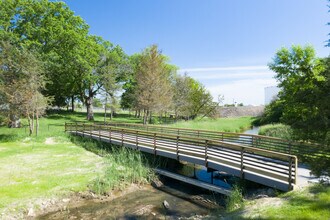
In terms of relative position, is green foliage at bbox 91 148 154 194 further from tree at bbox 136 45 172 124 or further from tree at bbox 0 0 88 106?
tree at bbox 0 0 88 106

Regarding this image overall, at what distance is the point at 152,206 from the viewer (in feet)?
33.4

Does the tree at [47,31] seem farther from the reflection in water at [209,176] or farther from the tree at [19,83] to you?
the reflection in water at [209,176]

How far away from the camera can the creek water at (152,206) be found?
9305 millimetres

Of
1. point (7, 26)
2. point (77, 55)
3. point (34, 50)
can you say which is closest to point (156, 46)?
point (77, 55)

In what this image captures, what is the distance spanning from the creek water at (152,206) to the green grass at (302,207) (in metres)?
1.91

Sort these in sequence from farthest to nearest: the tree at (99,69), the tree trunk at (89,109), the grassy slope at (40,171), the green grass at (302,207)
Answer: the tree trunk at (89,109)
the tree at (99,69)
the grassy slope at (40,171)
the green grass at (302,207)

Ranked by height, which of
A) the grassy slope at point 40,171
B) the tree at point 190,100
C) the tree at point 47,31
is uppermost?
the tree at point 47,31

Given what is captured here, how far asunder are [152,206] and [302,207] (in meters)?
5.34

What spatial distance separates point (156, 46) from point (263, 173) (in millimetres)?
28917

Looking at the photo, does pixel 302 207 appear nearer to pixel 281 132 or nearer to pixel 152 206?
pixel 152 206

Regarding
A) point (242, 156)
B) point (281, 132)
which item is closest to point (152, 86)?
point (281, 132)

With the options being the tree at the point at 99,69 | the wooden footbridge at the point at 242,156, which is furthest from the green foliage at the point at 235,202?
the tree at the point at 99,69

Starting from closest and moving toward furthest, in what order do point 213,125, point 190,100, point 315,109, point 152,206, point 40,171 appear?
point 315,109
point 152,206
point 40,171
point 213,125
point 190,100

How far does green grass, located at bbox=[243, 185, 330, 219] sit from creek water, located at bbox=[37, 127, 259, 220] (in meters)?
1.91
